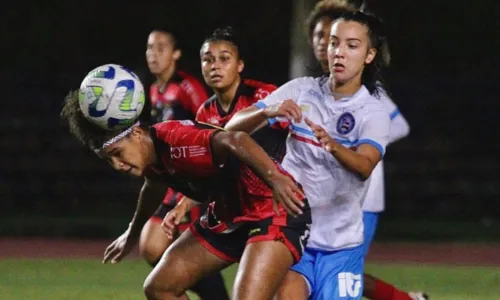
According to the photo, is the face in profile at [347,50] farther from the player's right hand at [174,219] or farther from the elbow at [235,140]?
the player's right hand at [174,219]

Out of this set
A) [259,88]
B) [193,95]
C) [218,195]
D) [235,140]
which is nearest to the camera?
[235,140]

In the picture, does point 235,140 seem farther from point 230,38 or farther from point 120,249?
point 230,38

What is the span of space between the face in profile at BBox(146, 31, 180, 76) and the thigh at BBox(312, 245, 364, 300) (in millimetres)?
3040

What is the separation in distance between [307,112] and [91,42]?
47.9ft

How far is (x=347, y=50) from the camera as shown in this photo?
531 centimetres

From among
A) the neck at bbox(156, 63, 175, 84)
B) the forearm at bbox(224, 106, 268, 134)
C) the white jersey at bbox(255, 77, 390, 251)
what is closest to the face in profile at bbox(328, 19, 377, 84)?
the white jersey at bbox(255, 77, 390, 251)

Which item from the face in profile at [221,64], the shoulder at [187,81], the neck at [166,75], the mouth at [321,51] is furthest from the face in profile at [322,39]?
the neck at [166,75]

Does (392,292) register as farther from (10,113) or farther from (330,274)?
(10,113)

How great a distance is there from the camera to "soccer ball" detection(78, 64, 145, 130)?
5.17 metres

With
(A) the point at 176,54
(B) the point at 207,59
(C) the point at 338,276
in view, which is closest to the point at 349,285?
(C) the point at 338,276

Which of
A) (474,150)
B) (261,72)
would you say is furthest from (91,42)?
(474,150)

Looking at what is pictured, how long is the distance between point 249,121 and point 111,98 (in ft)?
2.07

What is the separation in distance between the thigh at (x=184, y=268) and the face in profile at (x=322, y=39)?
1.35m

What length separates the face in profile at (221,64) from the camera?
6.70m
